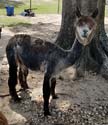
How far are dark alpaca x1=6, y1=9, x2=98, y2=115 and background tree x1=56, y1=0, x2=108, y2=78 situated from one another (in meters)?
1.64

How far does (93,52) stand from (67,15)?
1.20 m

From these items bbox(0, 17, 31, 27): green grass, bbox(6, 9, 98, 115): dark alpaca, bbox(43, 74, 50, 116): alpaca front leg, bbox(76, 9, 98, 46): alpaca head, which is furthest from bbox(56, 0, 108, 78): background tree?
bbox(0, 17, 31, 27): green grass

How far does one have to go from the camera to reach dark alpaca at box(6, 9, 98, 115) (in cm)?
670

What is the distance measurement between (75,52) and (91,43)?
238cm

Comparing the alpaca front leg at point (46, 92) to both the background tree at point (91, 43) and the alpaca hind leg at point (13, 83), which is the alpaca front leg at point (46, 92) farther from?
the background tree at point (91, 43)

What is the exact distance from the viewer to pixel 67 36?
9.83 metres

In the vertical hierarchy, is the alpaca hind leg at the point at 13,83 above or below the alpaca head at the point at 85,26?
below

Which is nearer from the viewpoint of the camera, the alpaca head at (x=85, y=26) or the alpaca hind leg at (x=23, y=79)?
the alpaca head at (x=85, y=26)

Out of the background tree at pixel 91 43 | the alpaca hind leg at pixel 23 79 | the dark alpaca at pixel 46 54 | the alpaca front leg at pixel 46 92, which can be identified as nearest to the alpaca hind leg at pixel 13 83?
the dark alpaca at pixel 46 54

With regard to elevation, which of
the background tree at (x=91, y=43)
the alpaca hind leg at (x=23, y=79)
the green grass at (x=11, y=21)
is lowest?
the alpaca hind leg at (x=23, y=79)

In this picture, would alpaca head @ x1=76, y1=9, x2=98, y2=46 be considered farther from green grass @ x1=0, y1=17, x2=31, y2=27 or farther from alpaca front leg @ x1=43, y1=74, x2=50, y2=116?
green grass @ x1=0, y1=17, x2=31, y2=27

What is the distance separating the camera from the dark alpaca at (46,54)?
22.0 ft

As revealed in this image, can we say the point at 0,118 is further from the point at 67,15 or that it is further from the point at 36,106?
the point at 67,15

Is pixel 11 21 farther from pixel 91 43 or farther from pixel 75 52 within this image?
A: pixel 75 52
